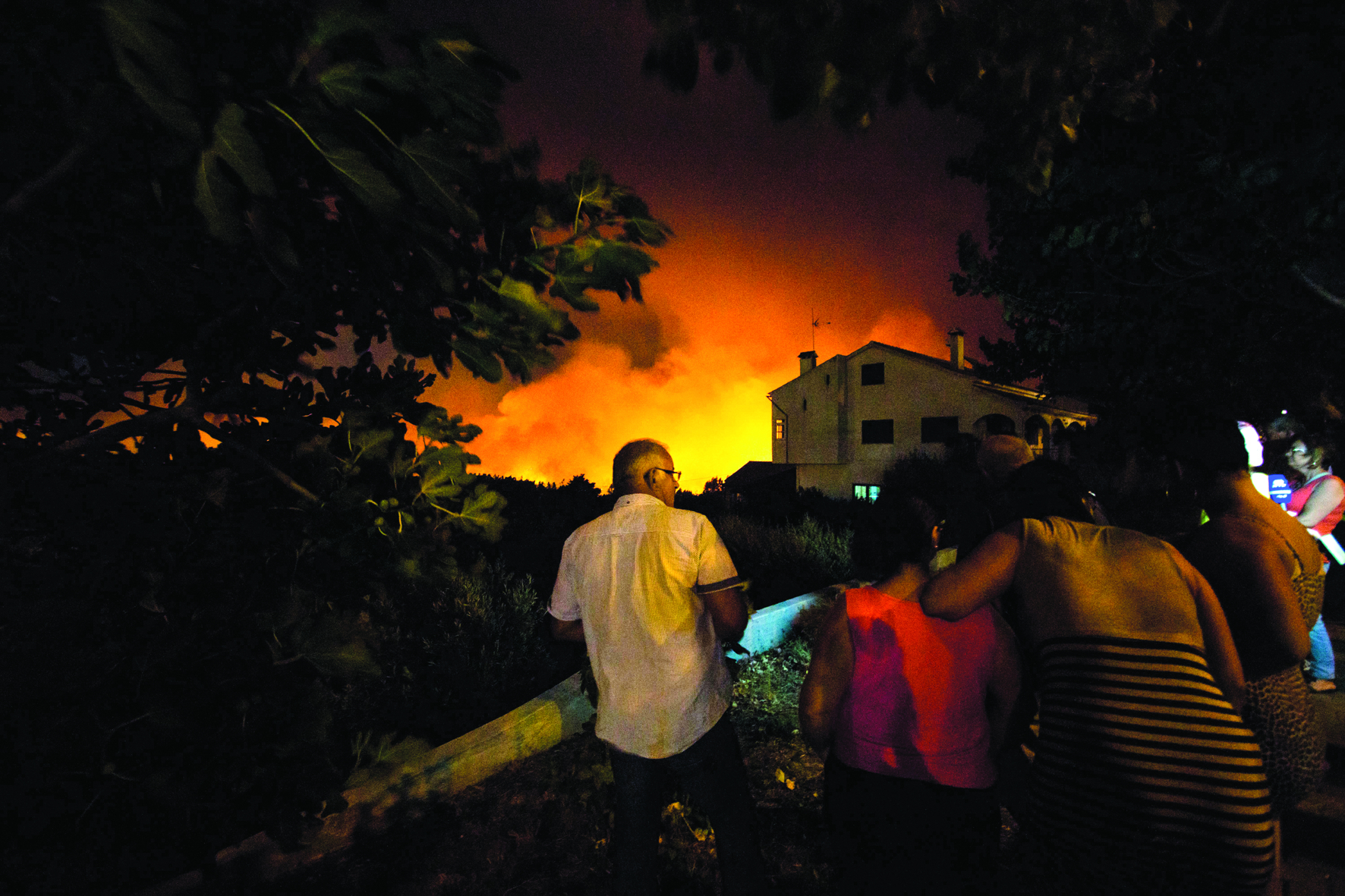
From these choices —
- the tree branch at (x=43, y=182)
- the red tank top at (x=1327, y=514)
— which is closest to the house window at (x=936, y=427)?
the red tank top at (x=1327, y=514)

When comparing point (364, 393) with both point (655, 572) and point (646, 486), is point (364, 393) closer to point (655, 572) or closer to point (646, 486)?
point (646, 486)

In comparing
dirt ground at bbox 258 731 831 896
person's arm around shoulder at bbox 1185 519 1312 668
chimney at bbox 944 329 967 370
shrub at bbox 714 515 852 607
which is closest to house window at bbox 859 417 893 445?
chimney at bbox 944 329 967 370

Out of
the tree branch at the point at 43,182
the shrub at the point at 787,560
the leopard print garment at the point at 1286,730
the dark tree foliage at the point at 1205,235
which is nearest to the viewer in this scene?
the tree branch at the point at 43,182

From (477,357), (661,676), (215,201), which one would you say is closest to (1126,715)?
(661,676)

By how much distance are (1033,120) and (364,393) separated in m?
2.94

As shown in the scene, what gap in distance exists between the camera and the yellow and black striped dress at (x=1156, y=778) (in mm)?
1423

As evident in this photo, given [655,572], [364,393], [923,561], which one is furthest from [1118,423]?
[364,393]

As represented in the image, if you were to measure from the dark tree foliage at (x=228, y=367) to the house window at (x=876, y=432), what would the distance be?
29.4m

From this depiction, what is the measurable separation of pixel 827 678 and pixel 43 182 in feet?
8.57

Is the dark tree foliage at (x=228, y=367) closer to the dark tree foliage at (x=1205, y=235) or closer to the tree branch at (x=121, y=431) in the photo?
the tree branch at (x=121, y=431)

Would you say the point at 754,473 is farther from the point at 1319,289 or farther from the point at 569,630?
the point at 569,630

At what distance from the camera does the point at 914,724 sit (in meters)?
1.70

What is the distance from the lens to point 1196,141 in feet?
18.7

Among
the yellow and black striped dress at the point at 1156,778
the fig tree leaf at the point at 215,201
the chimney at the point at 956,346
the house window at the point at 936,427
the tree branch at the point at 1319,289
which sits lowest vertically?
the yellow and black striped dress at the point at 1156,778
